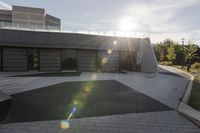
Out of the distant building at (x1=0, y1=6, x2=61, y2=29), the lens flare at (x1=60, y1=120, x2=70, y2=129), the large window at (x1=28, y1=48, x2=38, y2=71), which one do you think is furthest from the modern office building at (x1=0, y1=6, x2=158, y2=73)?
the distant building at (x1=0, y1=6, x2=61, y2=29)

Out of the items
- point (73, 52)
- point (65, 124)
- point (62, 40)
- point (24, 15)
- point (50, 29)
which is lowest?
point (65, 124)

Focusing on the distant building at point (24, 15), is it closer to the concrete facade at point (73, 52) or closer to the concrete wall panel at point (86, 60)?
the concrete facade at point (73, 52)

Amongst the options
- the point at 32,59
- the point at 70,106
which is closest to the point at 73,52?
the point at 32,59

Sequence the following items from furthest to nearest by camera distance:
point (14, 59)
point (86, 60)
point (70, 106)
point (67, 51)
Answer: point (86, 60) < point (67, 51) < point (14, 59) < point (70, 106)

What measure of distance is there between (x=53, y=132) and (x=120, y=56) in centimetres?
1639

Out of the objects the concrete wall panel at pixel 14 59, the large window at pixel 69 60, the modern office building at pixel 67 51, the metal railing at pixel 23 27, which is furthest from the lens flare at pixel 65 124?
the metal railing at pixel 23 27

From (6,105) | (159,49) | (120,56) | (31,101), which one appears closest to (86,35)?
(120,56)

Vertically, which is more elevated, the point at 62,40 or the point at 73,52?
the point at 62,40

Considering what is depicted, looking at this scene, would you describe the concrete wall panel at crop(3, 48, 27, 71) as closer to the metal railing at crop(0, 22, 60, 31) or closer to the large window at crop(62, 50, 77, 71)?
the metal railing at crop(0, 22, 60, 31)

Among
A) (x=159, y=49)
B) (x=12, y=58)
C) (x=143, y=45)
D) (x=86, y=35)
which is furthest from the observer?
(x=159, y=49)

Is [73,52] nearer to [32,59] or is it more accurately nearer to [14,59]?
[32,59]

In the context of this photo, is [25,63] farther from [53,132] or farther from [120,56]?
[53,132]

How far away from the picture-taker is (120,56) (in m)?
20.1

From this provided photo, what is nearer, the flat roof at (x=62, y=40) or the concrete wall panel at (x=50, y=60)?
the flat roof at (x=62, y=40)
